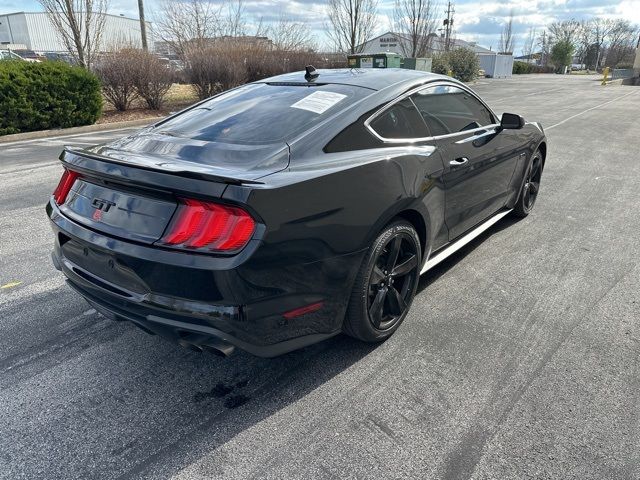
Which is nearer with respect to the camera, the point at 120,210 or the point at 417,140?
the point at 120,210

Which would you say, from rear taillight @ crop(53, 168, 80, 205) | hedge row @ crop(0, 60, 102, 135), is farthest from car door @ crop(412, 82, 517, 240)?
hedge row @ crop(0, 60, 102, 135)

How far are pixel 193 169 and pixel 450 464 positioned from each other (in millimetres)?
1782

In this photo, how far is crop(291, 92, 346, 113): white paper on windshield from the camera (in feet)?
9.54

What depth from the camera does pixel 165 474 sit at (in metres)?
2.07

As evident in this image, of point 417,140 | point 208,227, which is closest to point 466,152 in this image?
point 417,140

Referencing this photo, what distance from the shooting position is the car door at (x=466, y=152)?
11.2 feet

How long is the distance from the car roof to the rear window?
4.8 inches

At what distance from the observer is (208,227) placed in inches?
83.7

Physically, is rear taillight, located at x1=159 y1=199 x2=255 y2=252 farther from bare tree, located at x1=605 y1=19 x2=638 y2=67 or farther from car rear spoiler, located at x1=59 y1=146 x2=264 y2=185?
bare tree, located at x1=605 y1=19 x2=638 y2=67

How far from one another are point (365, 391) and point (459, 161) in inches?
71.7

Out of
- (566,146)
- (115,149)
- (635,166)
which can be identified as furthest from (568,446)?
(566,146)

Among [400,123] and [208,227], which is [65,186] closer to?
[208,227]

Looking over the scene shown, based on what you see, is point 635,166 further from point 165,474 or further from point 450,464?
point 165,474

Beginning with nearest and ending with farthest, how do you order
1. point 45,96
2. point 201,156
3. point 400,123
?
point 201,156 → point 400,123 → point 45,96
